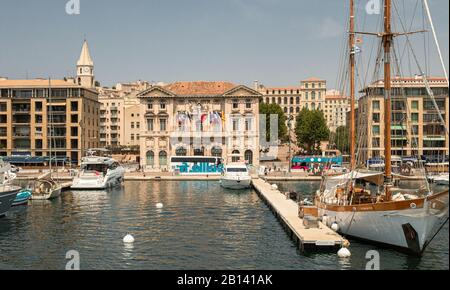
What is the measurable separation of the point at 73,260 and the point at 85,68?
151 metres

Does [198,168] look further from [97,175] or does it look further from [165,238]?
[165,238]

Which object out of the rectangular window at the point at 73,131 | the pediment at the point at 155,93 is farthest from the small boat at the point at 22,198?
the rectangular window at the point at 73,131

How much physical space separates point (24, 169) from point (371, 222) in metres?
97.2

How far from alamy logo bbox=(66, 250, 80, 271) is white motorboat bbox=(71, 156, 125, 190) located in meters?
44.5

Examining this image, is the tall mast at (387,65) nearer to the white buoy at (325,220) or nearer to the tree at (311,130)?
the white buoy at (325,220)

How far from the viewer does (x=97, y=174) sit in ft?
262

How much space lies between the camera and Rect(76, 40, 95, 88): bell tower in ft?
576

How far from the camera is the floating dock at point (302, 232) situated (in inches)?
1358

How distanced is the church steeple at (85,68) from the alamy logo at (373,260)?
496 ft

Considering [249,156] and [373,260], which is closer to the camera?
[373,260]

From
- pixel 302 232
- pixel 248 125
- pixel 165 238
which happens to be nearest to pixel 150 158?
pixel 248 125

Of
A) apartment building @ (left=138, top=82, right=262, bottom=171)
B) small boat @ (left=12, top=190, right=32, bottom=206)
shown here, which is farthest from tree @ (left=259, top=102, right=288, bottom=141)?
small boat @ (left=12, top=190, right=32, bottom=206)

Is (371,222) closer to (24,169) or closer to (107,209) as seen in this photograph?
(107,209)

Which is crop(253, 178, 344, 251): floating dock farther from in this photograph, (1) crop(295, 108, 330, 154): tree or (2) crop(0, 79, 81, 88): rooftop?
(1) crop(295, 108, 330, 154): tree
